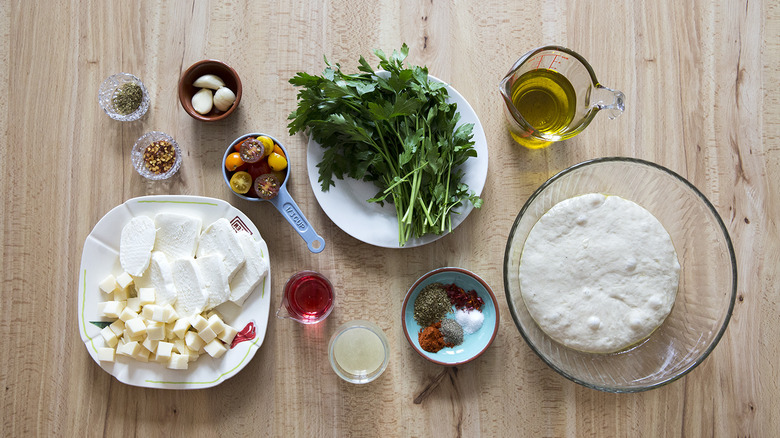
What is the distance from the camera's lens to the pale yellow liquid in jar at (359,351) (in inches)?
59.4

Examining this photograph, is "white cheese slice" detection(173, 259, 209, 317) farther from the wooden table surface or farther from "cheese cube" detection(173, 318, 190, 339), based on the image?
the wooden table surface

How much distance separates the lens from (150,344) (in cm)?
147

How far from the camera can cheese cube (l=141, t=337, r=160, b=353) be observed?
1.47m

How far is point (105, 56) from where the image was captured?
162 centimetres

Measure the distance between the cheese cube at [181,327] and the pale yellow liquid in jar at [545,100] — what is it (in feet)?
4.01

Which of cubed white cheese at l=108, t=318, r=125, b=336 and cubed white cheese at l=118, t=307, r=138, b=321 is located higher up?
cubed white cheese at l=118, t=307, r=138, b=321

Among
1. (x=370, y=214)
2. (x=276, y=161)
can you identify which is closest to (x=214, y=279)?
(x=276, y=161)

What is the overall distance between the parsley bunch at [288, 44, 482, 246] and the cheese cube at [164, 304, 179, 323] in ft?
2.04

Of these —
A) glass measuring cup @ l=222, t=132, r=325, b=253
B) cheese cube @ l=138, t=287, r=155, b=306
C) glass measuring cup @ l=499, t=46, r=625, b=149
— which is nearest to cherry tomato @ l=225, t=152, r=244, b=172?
glass measuring cup @ l=222, t=132, r=325, b=253

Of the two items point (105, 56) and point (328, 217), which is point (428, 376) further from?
point (105, 56)

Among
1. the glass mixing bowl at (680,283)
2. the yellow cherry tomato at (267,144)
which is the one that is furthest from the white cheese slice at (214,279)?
the glass mixing bowl at (680,283)

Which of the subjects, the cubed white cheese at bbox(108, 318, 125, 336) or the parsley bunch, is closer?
the parsley bunch

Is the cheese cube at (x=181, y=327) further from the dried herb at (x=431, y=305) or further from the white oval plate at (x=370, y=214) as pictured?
the dried herb at (x=431, y=305)

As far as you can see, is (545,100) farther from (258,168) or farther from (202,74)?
Result: (202,74)
